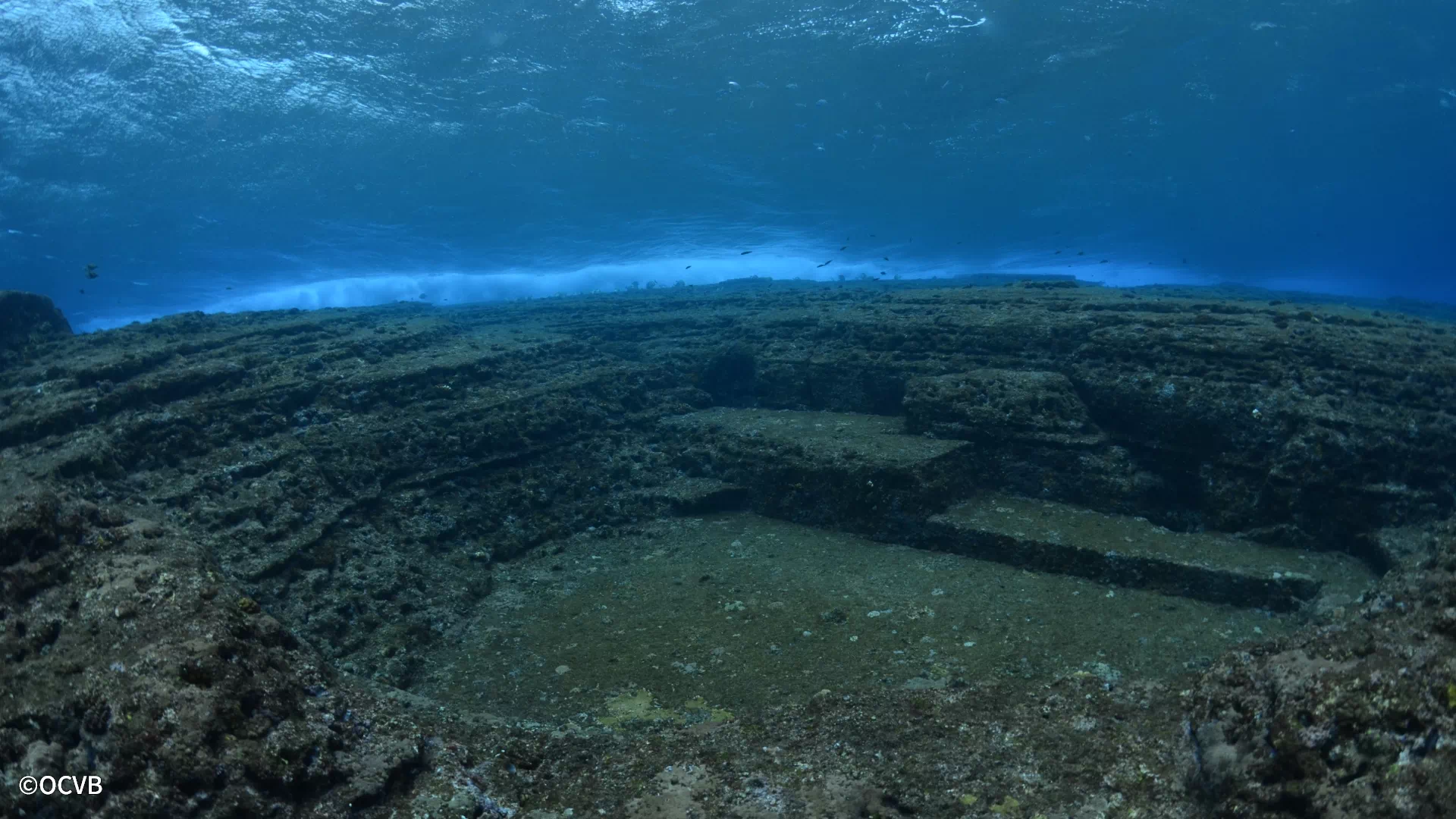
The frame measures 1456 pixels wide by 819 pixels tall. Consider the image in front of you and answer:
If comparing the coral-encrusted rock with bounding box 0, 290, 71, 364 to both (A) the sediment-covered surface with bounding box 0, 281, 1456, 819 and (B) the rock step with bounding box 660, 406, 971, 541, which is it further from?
(B) the rock step with bounding box 660, 406, 971, 541

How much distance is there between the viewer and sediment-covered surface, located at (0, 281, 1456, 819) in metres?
3.31

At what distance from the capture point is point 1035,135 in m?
27.0

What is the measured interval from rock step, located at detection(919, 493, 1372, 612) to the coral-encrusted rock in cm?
1765

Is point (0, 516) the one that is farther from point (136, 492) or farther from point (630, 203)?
point (630, 203)

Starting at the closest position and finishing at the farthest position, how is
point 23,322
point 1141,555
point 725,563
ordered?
point 1141,555
point 725,563
point 23,322

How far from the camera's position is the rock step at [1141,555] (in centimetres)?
662

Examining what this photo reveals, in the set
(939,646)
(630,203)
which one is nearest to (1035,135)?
(630,203)

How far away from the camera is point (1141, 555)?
7.09 metres
